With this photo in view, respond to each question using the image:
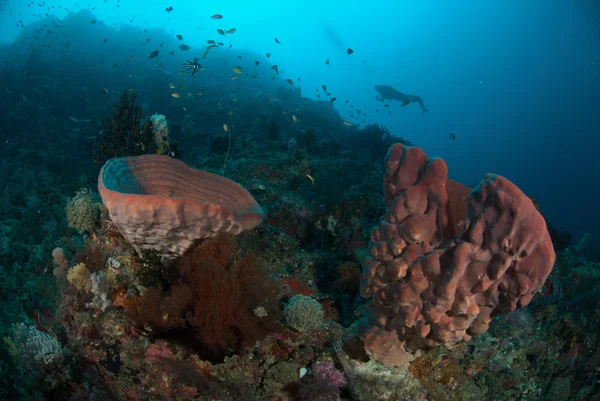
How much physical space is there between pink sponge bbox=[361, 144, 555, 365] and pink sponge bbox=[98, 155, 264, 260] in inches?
69.2

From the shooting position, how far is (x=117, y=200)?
2826 millimetres

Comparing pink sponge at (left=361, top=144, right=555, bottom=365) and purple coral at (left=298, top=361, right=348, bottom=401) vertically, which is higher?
pink sponge at (left=361, top=144, right=555, bottom=365)

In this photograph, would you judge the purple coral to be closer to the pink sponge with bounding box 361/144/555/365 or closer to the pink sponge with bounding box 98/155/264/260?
the pink sponge with bounding box 361/144/555/365

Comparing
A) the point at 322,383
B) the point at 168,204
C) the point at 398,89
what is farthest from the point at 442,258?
the point at 398,89

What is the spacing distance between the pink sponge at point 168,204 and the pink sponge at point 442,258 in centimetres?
176

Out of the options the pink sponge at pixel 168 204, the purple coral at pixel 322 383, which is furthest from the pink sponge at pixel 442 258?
the pink sponge at pixel 168 204

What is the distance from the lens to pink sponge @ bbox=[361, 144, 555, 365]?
210 centimetres

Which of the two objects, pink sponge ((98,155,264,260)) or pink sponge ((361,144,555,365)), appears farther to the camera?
pink sponge ((98,155,264,260))

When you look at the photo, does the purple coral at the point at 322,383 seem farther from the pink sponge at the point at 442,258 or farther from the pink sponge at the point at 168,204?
the pink sponge at the point at 168,204

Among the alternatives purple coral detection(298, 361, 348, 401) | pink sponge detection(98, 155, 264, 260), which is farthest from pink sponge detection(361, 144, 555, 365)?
pink sponge detection(98, 155, 264, 260)

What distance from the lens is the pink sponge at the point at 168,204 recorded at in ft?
9.43

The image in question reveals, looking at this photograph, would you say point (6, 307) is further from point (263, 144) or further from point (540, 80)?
point (540, 80)

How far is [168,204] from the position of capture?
2.91m

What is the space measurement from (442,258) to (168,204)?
253 centimetres
